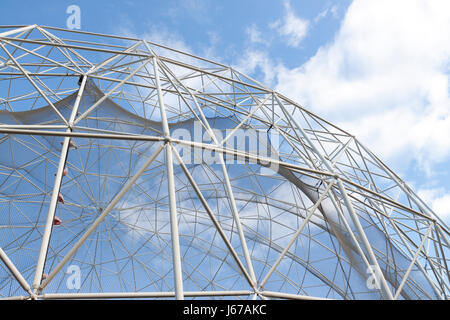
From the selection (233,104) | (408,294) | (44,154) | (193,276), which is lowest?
(408,294)

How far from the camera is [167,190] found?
2733 cm

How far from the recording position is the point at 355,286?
57.4ft

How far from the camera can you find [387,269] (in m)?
18.5

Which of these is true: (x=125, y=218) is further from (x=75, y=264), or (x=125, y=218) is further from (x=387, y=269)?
(x=387, y=269)

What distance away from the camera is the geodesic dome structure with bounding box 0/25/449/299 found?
777 inches

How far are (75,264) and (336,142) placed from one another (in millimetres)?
22266

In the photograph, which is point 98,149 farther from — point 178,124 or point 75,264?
point 75,264

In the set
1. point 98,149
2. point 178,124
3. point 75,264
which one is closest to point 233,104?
point 178,124

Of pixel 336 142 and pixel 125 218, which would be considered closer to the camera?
pixel 336 142

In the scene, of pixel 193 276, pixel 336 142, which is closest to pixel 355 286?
pixel 336 142

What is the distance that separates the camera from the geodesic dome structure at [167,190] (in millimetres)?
19734
